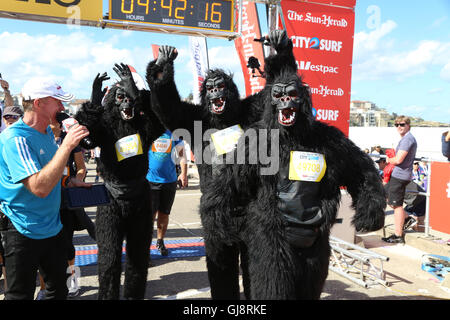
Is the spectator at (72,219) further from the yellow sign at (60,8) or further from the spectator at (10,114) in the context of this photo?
the yellow sign at (60,8)

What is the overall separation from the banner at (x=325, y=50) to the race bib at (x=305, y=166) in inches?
110

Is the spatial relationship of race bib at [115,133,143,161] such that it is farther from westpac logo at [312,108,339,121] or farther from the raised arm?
westpac logo at [312,108,339,121]

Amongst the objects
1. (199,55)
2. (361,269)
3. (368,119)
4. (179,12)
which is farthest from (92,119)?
(368,119)

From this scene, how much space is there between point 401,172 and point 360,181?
11.0ft

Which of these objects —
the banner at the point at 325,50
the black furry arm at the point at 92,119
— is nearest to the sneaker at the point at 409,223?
the banner at the point at 325,50

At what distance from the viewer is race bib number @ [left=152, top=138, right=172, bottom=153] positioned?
15.8 feet

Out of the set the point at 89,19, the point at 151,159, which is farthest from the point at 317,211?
the point at 89,19

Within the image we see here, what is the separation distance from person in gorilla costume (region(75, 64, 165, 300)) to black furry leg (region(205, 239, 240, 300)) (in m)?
0.71

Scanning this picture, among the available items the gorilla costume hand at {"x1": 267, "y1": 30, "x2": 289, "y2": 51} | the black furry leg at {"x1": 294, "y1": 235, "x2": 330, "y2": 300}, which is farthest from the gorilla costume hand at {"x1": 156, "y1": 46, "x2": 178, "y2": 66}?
the black furry leg at {"x1": 294, "y1": 235, "x2": 330, "y2": 300}

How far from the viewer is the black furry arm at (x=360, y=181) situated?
229cm

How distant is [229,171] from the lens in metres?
2.37

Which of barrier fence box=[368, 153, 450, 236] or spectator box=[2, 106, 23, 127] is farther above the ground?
spectator box=[2, 106, 23, 127]
